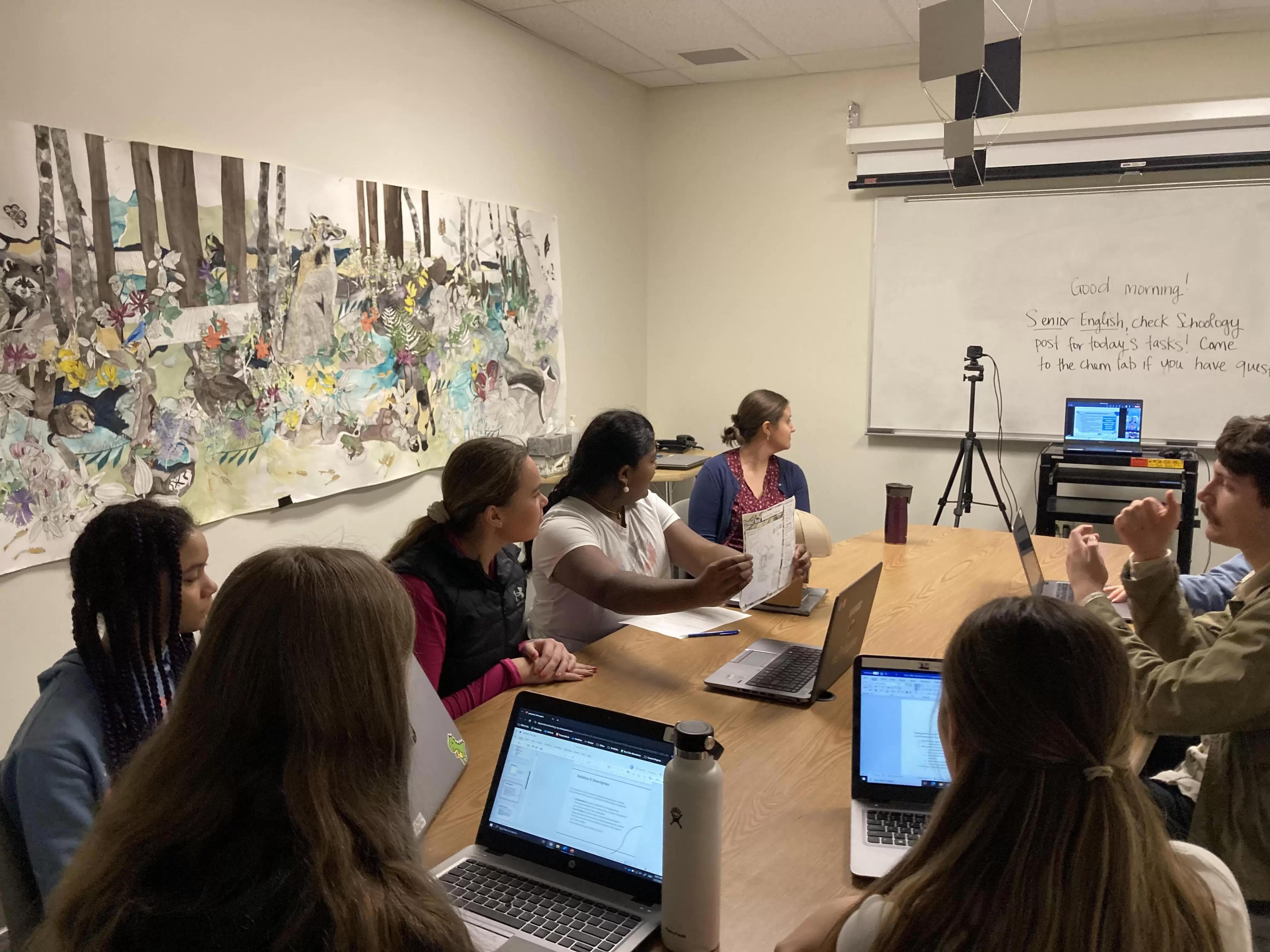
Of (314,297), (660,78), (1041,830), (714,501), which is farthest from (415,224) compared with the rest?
(1041,830)

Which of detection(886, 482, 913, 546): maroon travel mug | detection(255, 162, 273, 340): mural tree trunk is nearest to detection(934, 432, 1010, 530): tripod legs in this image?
detection(886, 482, 913, 546): maroon travel mug

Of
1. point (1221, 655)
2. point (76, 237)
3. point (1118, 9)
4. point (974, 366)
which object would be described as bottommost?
point (1221, 655)

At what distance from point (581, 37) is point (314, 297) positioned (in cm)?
202

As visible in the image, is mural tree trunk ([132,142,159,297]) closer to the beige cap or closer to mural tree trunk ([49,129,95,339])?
mural tree trunk ([49,129,95,339])

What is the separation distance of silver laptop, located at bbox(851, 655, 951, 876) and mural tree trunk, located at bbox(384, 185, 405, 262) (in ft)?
8.35

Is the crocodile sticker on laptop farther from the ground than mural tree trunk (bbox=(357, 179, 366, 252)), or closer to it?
closer to it

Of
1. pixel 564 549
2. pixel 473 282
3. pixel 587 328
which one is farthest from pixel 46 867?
pixel 587 328

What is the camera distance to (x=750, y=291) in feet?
16.7

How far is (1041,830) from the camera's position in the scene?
2.78ft

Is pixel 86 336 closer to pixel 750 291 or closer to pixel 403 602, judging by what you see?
pixel 403 602

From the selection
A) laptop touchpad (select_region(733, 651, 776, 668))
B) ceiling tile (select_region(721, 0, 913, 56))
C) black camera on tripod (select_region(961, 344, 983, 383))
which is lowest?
laptop touchpad (select_region(733, 651, 776, 668))

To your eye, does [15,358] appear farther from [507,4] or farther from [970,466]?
[970,466]

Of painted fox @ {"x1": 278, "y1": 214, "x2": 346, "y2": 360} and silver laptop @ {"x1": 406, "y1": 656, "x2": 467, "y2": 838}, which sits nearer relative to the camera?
silver laptop @ {"x1": 406, "y1": 656, "x2": 467, "y2": 838}

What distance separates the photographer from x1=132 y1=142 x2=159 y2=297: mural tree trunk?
2422mm
